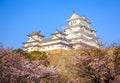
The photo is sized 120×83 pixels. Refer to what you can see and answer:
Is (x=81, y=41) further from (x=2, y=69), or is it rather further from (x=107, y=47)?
(x=2, y=69)

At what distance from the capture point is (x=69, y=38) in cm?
6212

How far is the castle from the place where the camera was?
59.0 m

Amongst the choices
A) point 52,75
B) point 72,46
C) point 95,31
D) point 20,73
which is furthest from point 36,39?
point 20,73

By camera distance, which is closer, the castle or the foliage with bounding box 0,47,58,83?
the foliage with bounding box 0,47,58,83

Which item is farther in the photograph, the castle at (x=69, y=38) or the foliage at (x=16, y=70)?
the castle at (x=69, y=38)

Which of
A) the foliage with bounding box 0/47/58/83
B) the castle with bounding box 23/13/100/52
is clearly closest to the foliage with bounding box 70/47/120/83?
the foliage with bounding box 0/47/58/83

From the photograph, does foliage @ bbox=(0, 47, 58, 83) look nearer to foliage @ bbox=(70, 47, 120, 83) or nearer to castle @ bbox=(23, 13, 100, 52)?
foliage @ bbox=(70, 47, 120, 83)

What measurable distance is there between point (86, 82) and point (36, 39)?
43287 millimetres

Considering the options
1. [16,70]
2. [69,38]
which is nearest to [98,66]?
[16,70]

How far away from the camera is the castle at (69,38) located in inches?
2321

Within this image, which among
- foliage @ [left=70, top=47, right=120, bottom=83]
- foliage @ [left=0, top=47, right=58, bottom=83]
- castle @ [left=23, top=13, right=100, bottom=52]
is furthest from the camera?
castle @ [left=23, top=13, right=100, bottom=52]

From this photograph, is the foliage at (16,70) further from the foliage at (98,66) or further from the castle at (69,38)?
the castle at (69,38)

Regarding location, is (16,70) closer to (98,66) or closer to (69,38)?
(98,66)

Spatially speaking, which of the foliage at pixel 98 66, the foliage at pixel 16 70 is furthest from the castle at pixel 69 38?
the foliage at pixel 16 70
